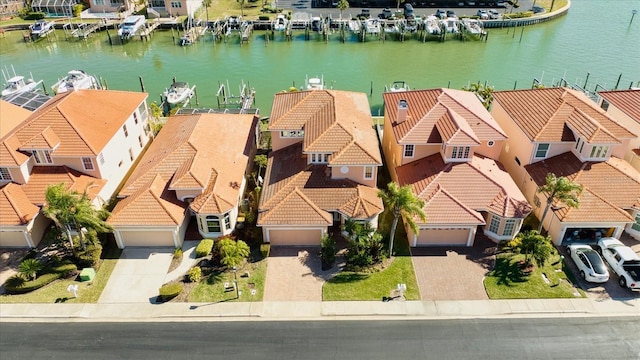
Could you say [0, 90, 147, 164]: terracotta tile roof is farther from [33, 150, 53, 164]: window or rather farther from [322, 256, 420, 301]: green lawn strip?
[322, 256, 420, 301]: green lawn strip

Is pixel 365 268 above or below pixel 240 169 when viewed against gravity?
below

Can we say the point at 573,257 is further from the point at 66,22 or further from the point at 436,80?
the point at 66,22

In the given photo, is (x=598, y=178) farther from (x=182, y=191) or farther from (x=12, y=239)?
(x=12, y=239)

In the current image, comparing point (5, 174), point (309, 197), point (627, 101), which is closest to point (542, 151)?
point (627, 101)

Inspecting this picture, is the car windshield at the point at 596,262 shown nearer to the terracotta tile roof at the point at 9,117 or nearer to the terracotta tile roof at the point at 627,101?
the terracotta tile roof at the point at 627,101

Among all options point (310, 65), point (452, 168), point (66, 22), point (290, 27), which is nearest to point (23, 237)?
point (452, 168)

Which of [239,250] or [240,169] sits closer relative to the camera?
[239,250]
